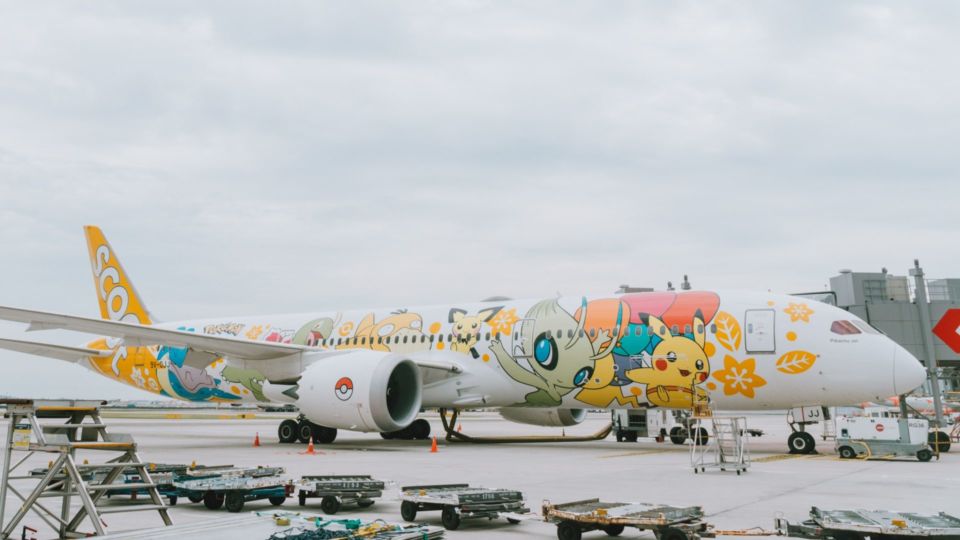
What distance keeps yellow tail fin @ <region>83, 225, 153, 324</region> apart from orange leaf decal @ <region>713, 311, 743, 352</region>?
55.1 feet

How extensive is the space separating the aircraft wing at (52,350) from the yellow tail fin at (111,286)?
121 cm

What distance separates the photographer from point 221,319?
22.9 metres

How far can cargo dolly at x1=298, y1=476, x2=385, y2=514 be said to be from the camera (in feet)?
23.8

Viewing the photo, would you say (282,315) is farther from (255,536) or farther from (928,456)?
(255,536)

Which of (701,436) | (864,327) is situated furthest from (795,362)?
(701,436)

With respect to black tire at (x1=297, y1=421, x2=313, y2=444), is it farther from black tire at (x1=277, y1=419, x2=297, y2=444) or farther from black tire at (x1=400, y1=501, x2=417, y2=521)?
black tire at (x1=400, y1=501, x2=417, y2=521)

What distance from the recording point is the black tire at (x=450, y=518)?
6.47 metres

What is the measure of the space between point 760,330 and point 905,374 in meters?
2.47

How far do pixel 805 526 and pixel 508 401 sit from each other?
12.0 meters

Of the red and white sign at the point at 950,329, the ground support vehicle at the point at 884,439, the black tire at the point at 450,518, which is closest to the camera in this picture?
the black tire at the point at 450,518

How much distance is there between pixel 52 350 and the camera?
20.6m

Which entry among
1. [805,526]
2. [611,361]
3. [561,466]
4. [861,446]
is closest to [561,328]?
[611,361]

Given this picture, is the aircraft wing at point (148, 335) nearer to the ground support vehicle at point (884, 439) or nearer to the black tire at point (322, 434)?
the black tire at point (322, 434)

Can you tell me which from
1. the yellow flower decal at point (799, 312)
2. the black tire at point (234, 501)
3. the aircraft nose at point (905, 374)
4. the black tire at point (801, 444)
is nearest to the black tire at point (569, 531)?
the black tire at point (234, 501)
